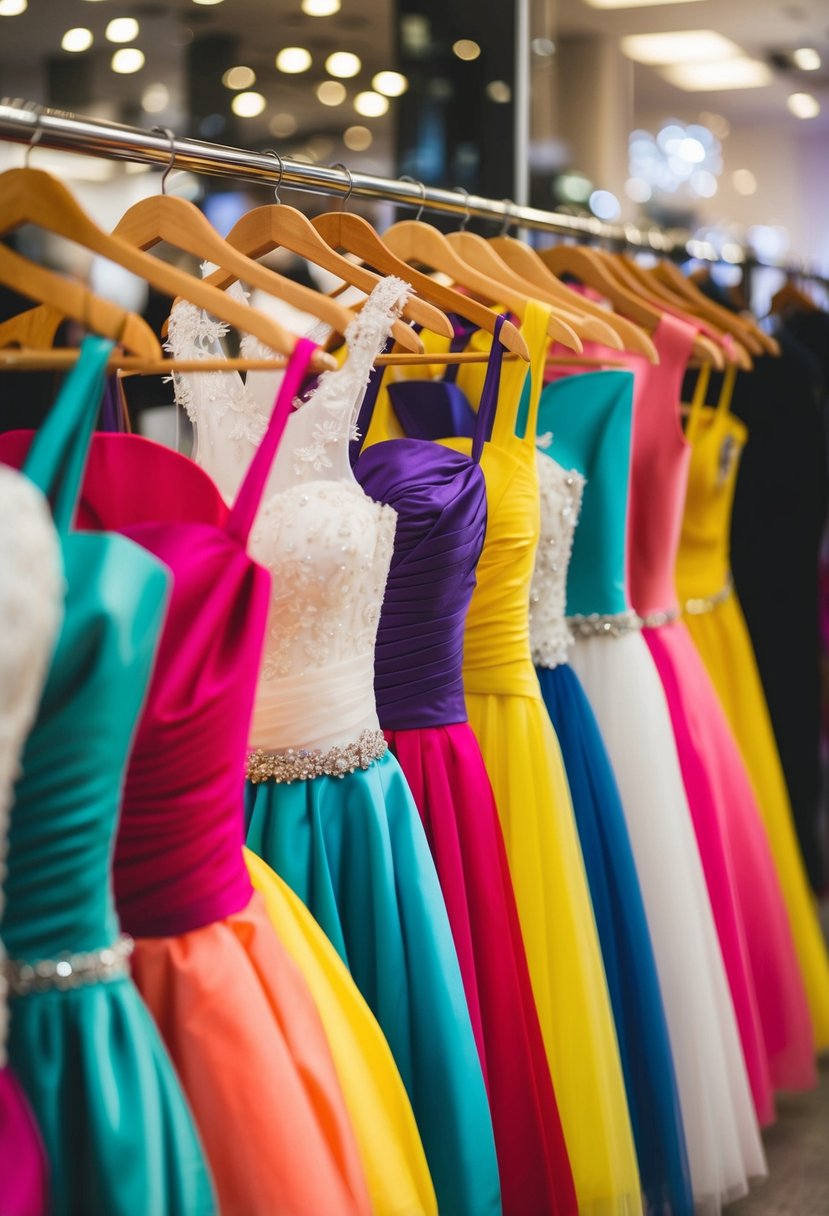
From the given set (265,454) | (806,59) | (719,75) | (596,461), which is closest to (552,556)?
(596,461)

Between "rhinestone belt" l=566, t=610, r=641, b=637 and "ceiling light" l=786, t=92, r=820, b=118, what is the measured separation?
4.72 metres

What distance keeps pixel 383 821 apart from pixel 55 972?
19.2 inches

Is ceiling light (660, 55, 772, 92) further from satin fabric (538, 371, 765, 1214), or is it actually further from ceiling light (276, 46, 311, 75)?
satin fabric (538, 371, 765, 1214)

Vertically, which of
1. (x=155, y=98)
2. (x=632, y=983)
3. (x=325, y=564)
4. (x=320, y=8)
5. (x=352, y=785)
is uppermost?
(x=320, y=8)

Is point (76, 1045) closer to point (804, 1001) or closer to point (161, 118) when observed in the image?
point (804, 1001)

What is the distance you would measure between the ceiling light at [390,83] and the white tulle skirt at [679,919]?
1.45m

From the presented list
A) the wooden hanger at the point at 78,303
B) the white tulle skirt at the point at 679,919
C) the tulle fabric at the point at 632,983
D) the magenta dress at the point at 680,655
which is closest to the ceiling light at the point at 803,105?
the magenta dress at the point at 680,655

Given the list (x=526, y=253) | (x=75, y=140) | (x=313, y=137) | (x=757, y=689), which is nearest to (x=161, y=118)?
(x=313, y=137)

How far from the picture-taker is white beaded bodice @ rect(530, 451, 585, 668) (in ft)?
5.98

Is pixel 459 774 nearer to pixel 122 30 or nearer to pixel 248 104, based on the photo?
pixel 122 30

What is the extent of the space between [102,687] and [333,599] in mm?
459

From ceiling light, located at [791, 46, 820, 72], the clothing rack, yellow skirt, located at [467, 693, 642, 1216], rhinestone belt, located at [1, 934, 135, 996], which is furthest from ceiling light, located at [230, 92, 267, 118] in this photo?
ceiling light, located at [791, 46, 820, 72]

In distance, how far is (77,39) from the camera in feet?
7.94

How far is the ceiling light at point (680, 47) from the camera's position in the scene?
5.04 m
